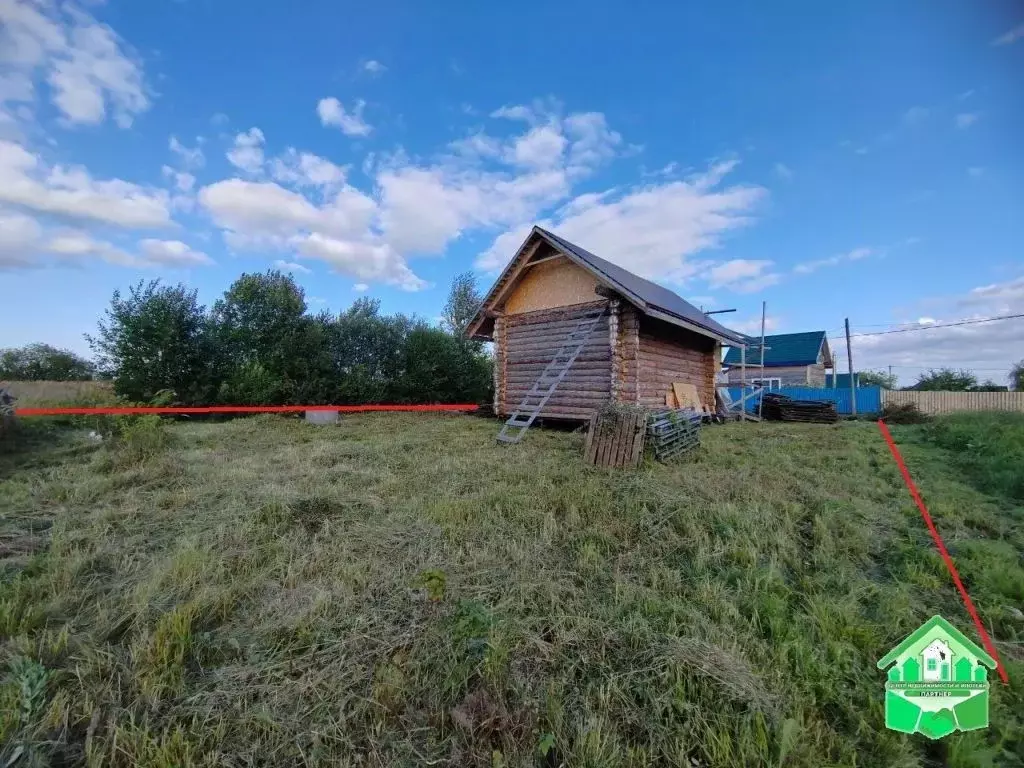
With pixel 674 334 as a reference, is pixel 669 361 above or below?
below

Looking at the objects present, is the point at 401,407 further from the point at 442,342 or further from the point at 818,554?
the point at 818,554

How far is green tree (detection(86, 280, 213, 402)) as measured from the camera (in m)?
14.9

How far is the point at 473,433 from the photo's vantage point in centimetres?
1050

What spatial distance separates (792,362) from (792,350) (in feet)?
4.35

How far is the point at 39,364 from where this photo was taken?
3394 centimetres

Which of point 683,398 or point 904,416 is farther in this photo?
point 904,416

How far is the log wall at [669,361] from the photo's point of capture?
37.5 feet

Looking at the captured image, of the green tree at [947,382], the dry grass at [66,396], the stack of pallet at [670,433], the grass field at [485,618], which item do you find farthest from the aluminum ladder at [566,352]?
the green tree at [947,382]

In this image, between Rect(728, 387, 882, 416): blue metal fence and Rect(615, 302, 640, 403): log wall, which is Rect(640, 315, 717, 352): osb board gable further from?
Rect(728, 387, 882, 416): blue metal fence

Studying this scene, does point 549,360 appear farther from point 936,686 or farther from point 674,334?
point 936,686

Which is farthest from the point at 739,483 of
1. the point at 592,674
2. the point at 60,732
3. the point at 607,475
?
the point at 60,732

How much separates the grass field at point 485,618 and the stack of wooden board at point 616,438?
2.81 feet
